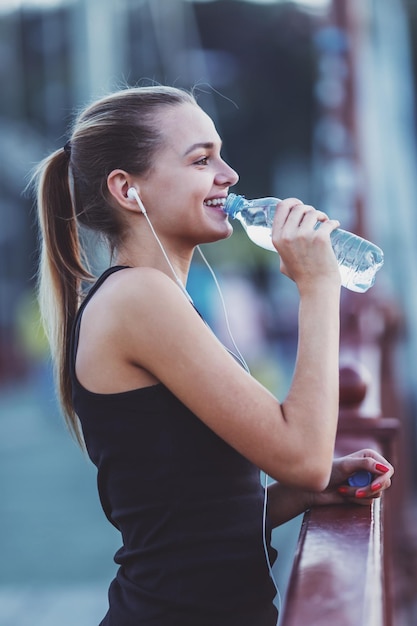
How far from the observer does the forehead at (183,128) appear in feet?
6.47

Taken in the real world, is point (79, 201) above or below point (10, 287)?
above

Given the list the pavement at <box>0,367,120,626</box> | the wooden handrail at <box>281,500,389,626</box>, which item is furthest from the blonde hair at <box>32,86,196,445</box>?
the pavement at <box>0,367,120,626</box>

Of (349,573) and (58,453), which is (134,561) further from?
(58,453)

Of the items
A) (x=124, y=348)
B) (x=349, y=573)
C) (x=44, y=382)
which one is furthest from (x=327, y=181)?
(x=44, y=382)

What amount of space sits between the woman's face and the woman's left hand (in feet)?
1.71

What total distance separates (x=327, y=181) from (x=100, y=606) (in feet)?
10.6

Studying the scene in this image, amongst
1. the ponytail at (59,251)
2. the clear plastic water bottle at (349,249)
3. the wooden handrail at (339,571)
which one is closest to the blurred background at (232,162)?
the ponytail at (59,251)

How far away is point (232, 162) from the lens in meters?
39.2

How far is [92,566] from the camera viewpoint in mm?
6258

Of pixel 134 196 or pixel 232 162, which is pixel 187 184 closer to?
pixel 134 196

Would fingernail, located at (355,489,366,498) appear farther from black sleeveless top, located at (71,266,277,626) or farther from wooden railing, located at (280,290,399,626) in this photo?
black sleeveless top, located at (71,266,277,626)

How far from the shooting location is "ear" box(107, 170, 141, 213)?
1974 millimetres

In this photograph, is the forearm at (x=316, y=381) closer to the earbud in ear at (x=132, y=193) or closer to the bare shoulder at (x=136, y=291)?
the bare shoulder at (x=136, y=291)

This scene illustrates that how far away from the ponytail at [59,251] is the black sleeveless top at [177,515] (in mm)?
397
